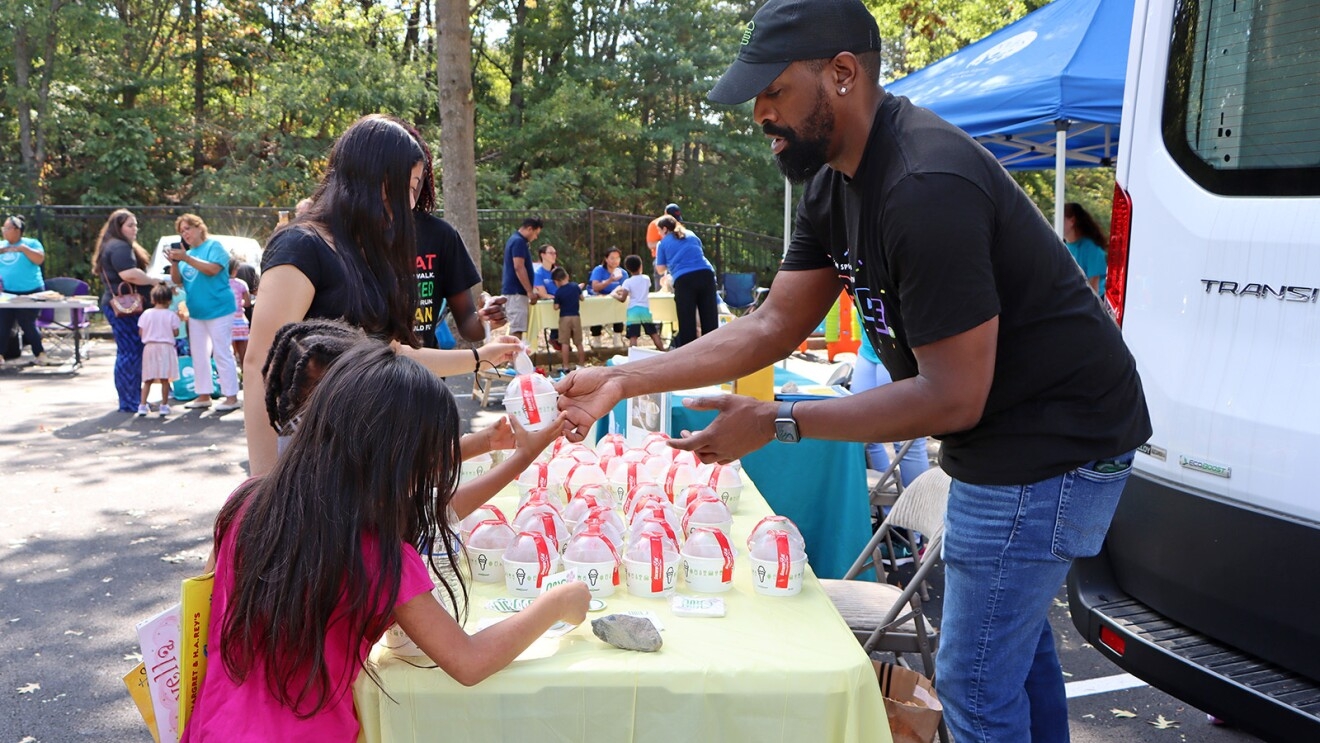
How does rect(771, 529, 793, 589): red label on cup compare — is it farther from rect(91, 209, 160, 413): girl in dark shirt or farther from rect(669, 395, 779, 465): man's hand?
rect(91, 209, 160, 413): girl in dark shirt

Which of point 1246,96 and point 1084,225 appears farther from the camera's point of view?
point 1084,225

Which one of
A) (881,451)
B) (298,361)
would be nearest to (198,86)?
(881,451)

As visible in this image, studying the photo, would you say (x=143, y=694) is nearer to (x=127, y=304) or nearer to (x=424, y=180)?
(x=424, y=180)

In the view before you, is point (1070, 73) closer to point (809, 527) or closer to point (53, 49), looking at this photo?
point (809, 527)

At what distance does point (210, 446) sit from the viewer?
25.8ft

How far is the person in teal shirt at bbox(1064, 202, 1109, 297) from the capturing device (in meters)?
8.00

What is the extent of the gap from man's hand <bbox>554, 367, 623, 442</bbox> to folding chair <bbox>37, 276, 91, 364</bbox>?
1161 cm

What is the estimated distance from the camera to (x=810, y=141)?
201 cm

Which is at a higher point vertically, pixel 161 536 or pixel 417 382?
pixel 417 382

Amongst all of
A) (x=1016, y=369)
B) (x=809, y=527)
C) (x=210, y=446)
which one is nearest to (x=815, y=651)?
(x=1016, y=369)

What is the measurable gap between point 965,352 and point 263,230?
60.0ft

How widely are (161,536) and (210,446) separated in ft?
8.03

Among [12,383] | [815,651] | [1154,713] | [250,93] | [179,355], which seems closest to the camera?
[815,651]

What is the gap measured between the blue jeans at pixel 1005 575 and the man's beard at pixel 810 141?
29.2 inches
